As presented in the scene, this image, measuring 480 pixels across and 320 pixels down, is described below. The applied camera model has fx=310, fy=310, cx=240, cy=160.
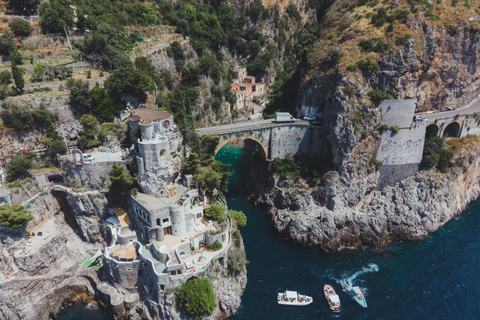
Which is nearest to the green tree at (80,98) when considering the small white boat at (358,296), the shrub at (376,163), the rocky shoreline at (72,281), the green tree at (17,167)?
the green tree at (17,167)

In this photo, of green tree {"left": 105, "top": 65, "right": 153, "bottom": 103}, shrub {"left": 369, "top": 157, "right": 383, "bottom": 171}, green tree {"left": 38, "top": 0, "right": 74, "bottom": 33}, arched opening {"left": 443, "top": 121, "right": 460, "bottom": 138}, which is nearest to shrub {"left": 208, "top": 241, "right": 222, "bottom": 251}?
green tree {"left": 105, "top": 65, "right": 153, "bottom": 103}

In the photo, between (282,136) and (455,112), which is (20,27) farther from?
(455,112)

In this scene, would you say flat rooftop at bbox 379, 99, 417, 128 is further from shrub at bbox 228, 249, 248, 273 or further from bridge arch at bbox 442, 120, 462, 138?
shrub at bbox 228, 249, 248, 273

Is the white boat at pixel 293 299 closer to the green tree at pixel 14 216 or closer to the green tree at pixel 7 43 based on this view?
the green tree at pixel 14 216

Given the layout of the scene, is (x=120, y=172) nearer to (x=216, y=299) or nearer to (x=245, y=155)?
(x=216, y=299)

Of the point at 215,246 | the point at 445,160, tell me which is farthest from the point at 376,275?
the point at 445,160
